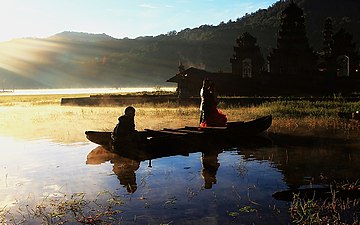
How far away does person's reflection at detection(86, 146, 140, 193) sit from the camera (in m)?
9.21

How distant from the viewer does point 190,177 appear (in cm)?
960

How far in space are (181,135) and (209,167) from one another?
2.60 metres

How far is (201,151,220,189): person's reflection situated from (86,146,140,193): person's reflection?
176 centimetres

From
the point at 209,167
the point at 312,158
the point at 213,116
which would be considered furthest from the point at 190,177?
the point at 213,116

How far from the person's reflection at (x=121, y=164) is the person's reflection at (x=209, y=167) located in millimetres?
1760

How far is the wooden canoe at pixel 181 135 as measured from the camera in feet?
41.2

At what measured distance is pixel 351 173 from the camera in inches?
374

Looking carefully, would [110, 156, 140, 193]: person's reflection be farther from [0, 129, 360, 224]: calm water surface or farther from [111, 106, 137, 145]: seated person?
[111, 106, 137, 145]: seated person

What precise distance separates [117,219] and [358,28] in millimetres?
190258

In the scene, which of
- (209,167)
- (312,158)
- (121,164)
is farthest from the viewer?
(312,158)

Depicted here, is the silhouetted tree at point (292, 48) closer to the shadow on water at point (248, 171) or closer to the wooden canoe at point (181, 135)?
the shadow on water at point (248, 171)

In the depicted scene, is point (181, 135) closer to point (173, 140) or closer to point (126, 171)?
point (173, 140)

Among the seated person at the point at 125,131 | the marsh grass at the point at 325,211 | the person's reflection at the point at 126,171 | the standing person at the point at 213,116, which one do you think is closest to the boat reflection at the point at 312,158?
the marsh grass at the point at 325,211

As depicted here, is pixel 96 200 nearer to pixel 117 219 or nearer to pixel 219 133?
pixel 117 219
